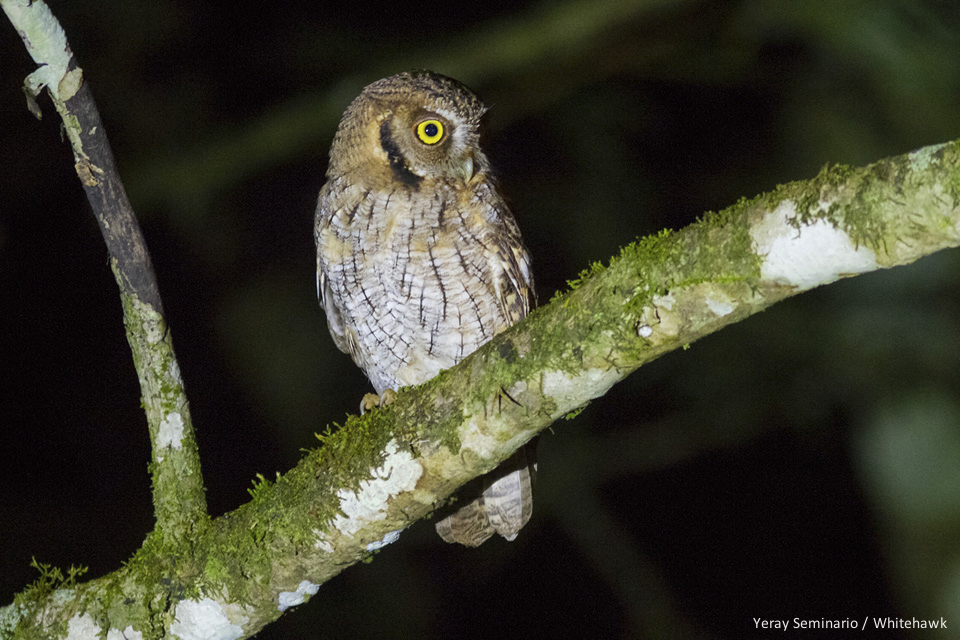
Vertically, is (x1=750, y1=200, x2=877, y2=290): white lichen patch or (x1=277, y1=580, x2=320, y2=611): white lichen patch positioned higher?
(x1=750, y1=200, x2=877, y2=290): white lichen patch

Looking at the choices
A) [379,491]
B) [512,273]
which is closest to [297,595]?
[379,491]

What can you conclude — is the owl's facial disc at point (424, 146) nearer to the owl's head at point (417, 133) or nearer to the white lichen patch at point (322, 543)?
the owl's head at point (417, 133)

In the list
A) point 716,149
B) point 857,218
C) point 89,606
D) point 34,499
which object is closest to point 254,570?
point 89,606

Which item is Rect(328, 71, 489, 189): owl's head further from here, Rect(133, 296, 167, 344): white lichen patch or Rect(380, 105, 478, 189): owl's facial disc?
Rect(133, 296, 167, 344): white lichen patch

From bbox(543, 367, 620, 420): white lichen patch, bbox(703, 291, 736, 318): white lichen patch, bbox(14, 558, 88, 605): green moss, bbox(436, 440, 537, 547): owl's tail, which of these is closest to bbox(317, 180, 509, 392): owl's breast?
bbox(436, 440, 537, 547): owl's tail

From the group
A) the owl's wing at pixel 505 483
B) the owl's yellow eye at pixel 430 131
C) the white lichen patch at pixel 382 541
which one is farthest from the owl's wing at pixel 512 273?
the white lichen patch at pixel 382 541

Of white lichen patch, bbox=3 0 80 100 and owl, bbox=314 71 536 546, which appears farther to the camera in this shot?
owl, bbox=314 71 536 546

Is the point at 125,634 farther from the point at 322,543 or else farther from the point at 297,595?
the point at 322,543
